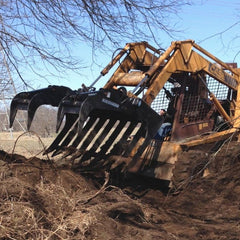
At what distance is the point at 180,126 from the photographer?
23.2 ft

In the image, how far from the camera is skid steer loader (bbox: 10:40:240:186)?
6.00m

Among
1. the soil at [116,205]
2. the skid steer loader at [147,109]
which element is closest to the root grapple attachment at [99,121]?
the skid steer loader at [147,109]

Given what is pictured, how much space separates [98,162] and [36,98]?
1562mm

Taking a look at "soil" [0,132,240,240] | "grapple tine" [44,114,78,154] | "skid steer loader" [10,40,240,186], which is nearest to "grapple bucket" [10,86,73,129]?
A: "skid steer loader" [10,40,240,186]

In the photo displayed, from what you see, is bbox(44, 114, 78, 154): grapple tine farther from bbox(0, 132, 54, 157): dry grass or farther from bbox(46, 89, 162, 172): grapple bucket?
bbox(0, 132, 54, 157): dry grass

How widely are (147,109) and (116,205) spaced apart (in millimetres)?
1947

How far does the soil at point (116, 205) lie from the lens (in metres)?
3.72

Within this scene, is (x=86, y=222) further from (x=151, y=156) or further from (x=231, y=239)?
(x=151, y=156)

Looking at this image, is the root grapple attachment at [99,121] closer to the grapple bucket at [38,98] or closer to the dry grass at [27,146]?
the grapple bucket at [38,98]

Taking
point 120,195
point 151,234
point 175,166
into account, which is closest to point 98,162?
point 175,166

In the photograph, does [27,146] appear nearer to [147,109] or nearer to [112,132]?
[112,132]

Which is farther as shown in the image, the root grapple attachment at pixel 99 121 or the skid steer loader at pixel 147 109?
the skid steer loader at pixel 147 109

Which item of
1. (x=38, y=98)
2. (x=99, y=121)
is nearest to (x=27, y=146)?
(x=99, y=121)

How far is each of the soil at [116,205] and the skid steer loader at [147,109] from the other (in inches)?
15.9
